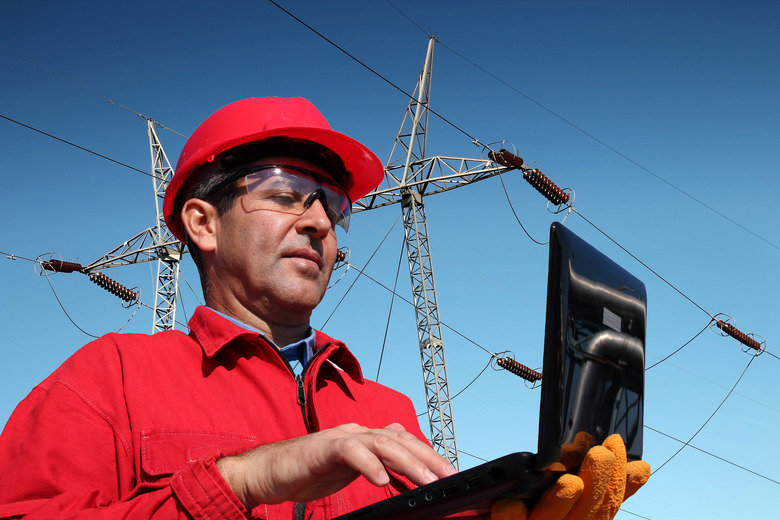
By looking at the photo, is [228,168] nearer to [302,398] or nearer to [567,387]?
[302,398]

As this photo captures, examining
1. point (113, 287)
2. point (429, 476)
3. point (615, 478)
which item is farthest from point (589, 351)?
point (113, 287)

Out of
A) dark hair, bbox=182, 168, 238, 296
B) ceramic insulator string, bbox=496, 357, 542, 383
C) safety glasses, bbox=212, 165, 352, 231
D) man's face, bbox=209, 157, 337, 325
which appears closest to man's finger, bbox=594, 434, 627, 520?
man's face, bbox=209, 157, 337, 325

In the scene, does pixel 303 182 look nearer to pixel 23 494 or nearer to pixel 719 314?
pixel 23 494

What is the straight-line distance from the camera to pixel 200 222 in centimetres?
195

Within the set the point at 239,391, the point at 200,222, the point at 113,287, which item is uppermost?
the point at 113,287

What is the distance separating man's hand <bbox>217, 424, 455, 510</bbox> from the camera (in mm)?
1017

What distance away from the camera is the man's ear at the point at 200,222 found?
1.93 m

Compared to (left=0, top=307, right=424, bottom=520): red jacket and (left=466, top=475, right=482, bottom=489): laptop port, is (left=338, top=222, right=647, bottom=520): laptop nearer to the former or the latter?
(left=466, top=475, right=482, bottom=489): laptop port

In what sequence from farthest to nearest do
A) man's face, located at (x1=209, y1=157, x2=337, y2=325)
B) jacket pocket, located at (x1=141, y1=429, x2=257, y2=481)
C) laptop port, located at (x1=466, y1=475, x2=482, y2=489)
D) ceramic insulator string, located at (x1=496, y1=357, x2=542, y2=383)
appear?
ceramic insulator string, located at (x1=496, y1=357, x2=542, y2=383)
man's face, located at (x1=209, y1=157, x2=337, y2=325)
jacket pocket, located at (x1=141, y1=429, x2=257, y2=481)
laptop port, located at (x1=466, y1=475, x2=482, y2=489)

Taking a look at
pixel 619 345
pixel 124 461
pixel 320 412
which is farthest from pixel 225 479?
pixel 619 345

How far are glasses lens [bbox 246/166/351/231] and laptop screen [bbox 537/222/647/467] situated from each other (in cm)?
89

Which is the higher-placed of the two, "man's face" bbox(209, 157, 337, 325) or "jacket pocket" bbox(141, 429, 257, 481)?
"man's face" bbox(209, 157, 337, 325)

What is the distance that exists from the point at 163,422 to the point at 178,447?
0.06 meters

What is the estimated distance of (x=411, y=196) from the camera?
13.6 meters
